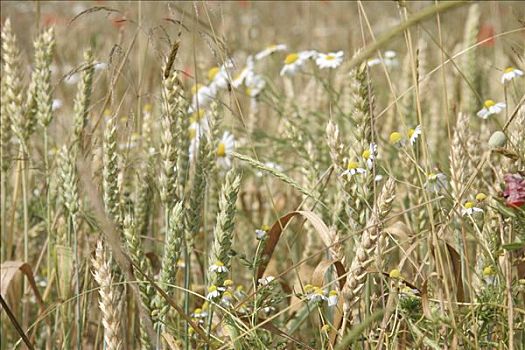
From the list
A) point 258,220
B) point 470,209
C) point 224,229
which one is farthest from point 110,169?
point 258,220

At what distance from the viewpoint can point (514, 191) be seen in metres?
1.19

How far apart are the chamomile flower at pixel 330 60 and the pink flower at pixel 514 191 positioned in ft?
4.04

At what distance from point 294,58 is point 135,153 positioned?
2.06ft

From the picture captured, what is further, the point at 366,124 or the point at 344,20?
the point at 344,20

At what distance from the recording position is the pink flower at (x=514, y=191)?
1178mm

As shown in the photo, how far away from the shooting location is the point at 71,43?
16.3 feet

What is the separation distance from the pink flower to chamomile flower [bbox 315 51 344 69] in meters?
→ 1.23

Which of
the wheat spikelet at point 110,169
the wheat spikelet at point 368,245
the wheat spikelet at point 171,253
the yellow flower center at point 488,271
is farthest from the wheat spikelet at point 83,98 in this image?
the yellow flower center at point 488,271

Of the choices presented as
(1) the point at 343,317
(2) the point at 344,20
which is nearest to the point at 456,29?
(2) the point at 344,20

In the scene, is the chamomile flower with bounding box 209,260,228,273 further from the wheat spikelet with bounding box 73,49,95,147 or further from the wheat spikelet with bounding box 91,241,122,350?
the wheat spikelet with bounding box 73,49,95,147

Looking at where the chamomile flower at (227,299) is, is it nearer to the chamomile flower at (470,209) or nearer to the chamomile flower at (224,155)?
the chamomile flower at (470,209)

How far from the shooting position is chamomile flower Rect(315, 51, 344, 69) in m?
2.42

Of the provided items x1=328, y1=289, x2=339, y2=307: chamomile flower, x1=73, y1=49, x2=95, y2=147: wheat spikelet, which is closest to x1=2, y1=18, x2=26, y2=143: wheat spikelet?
x1=73, y1=49, x2=95, y2=147: wheat spikelet

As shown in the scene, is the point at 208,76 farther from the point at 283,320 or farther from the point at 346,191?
the point at 346,191
